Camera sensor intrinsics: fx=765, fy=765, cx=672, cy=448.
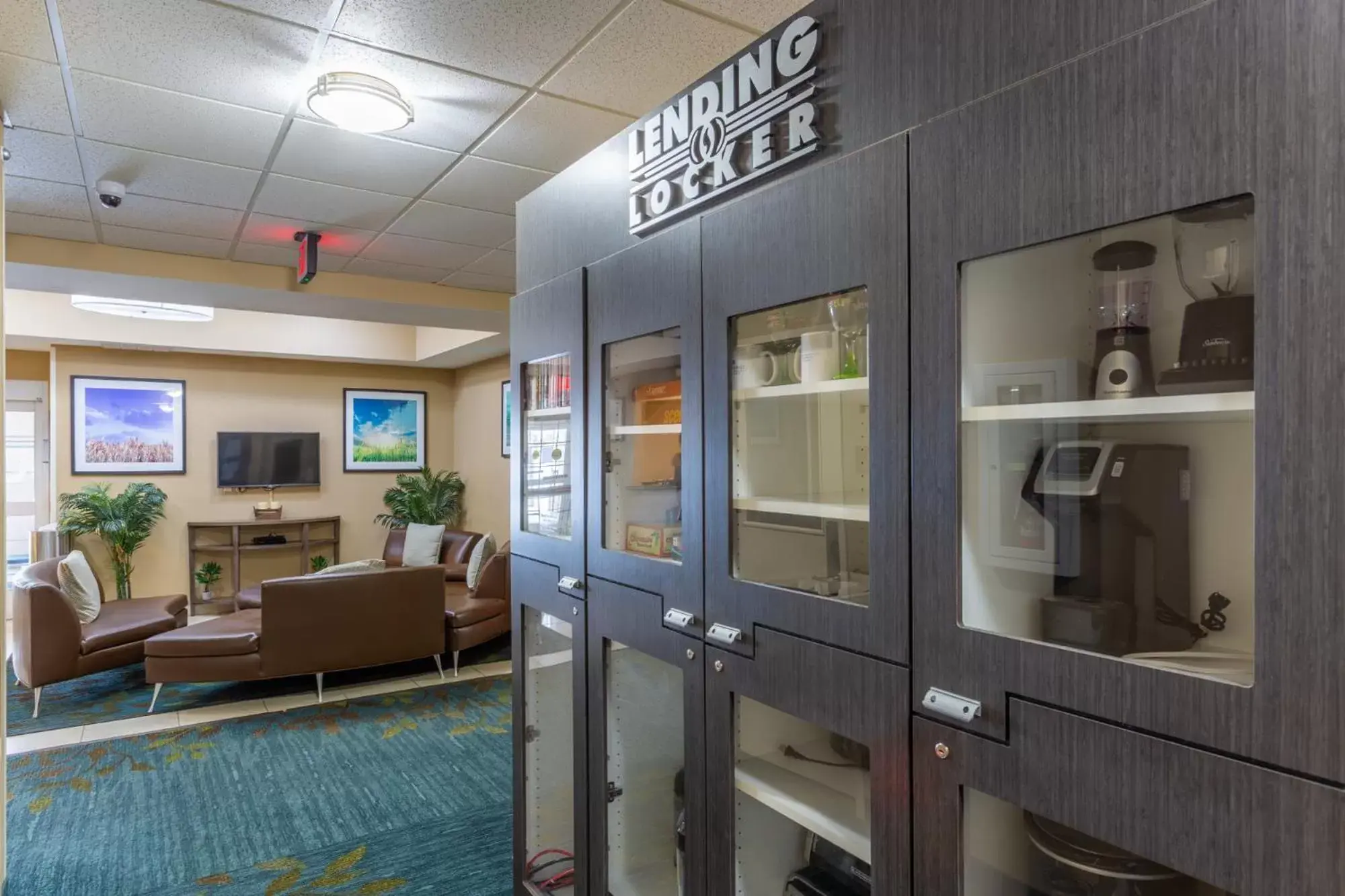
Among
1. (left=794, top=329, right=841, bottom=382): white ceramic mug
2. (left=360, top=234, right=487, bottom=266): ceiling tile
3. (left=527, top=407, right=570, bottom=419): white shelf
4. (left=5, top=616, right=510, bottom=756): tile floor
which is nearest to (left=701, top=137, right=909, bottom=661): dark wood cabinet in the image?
(left=794, top=329, right=841, bottom=382): white ceramic mug

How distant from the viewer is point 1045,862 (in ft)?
3.61

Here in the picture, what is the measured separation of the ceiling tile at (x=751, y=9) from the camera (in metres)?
2.09

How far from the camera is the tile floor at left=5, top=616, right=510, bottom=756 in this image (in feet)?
13.8

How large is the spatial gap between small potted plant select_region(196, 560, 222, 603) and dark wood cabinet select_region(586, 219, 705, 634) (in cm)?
706

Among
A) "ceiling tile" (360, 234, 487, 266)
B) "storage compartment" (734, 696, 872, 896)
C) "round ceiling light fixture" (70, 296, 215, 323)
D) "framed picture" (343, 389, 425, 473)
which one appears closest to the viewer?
"storage compartment" (734, 696, 872, 896)

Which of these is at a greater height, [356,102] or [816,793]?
[356,102]

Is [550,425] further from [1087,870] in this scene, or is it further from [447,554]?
[447,554]

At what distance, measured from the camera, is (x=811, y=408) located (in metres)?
1.54

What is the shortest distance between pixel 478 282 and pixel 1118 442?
487 cm

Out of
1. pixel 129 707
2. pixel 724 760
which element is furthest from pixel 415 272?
pixel 724 760

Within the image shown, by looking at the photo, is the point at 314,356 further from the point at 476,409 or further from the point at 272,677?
the point at 272,677

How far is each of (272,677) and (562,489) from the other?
3491 millimetres

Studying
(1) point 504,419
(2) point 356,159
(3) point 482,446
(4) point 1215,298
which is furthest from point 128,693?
(4) point 1215,298

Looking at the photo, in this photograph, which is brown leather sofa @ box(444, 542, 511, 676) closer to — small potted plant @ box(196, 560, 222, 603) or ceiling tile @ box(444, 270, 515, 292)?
ceiling tile @ box(444, 270, 515, 292)
